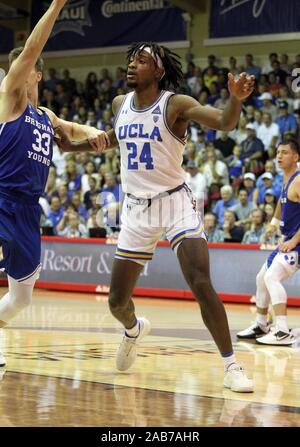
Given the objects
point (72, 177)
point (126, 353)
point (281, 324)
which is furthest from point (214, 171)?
point (126, 353)

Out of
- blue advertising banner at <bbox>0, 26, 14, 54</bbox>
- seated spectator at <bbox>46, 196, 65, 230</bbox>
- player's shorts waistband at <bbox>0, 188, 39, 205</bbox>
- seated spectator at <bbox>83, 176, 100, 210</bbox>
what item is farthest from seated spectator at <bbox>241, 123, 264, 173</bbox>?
blue advertising banner at <bbox>0, 26, 14, 54</bbox>

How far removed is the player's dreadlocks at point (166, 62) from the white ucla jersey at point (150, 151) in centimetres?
23

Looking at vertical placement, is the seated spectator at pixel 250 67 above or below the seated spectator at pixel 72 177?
above

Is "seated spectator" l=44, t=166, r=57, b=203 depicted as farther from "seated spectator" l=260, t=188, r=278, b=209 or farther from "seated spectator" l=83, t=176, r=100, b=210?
"seated spectator" l=260, t=188, r=278, b=209

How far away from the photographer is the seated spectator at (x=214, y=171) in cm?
1625

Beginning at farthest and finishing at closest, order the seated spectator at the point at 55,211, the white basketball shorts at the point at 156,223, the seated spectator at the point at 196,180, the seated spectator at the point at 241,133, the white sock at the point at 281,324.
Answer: the seated spectator at the point at 241,133
the seated spectator at the point at 55,211
the seated spectator at the point at 196,180
the white sock at the point at 281,324
the white basketball shorts at the point at 156,223

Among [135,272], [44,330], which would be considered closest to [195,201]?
[135,272]

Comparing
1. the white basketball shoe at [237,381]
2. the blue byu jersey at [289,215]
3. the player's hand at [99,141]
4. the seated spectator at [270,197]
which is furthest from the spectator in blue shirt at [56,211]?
the white basketball shoe at [237,381]

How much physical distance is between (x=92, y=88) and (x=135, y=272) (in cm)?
1659

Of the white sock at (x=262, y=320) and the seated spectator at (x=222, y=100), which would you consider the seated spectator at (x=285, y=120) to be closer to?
the seated spectator at (x=222, y=100)

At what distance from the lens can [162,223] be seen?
18.7 feet

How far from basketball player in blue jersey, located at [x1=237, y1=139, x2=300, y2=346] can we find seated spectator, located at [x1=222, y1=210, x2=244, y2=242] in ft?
16.6
